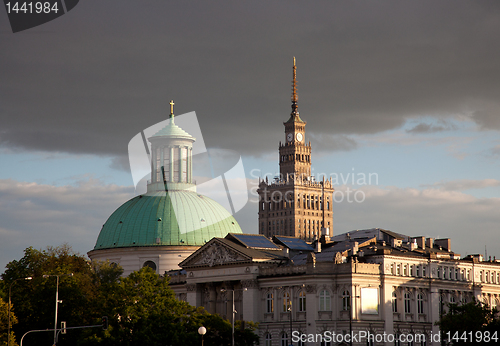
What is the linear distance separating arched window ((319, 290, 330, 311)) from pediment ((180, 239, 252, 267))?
552 inches

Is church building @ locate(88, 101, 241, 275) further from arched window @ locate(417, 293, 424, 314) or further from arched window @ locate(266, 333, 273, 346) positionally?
arched window @ locate(417, 293, 424, 314)

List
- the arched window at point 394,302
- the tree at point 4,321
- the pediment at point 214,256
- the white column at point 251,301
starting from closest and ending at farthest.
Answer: the tree at point 4,321 < the arched window at point 394,302 < the white column at point 251,301 < the pediment at point 214,256

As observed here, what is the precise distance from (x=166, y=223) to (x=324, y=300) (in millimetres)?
53730

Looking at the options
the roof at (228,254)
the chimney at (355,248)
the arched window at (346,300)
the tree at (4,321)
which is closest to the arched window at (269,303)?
the roof at (228,254)

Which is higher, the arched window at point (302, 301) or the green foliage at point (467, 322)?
the arched window at point (302, 301)

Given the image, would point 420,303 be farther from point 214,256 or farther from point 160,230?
point 160,230

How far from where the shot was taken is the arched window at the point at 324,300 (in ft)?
446

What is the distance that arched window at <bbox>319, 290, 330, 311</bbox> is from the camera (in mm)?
136000

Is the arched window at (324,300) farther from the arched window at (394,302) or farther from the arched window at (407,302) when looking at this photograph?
the arched window at (407,302)

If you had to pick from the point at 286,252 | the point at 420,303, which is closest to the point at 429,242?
the point at 420,303

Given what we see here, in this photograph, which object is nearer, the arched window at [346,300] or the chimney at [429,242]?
the arched window at [346,300]

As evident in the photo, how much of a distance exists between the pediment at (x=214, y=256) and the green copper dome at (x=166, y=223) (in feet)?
83.4

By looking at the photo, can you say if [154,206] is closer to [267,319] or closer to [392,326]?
[267,319]

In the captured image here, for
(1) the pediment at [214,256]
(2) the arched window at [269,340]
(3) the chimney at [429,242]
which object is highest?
(3) the chimney at [429,242]
